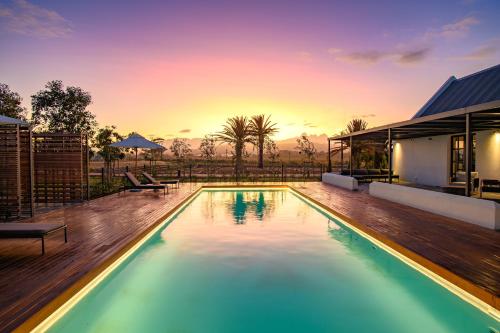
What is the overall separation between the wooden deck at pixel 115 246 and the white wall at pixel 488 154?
4.37 meters

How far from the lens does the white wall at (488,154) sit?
434 inches

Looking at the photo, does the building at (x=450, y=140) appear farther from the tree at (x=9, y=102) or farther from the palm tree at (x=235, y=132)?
the tree at (x=9, y=102)

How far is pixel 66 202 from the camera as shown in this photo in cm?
1038

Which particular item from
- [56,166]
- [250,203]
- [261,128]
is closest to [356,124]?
[261,128]

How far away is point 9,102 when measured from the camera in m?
16.6

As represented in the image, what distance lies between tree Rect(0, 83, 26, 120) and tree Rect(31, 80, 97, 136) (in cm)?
67

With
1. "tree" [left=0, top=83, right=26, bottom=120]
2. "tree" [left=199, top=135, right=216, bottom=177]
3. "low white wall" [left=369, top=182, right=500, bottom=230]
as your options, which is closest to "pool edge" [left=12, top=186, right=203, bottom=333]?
"low white wall" [left=369, top=182, right=500, bottom=230]

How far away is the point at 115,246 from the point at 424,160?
13.9 m

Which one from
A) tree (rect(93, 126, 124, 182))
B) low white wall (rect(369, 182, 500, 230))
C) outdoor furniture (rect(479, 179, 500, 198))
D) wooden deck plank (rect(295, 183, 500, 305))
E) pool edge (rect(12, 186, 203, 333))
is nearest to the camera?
pool edge (rect(12, 186, 203, 333))

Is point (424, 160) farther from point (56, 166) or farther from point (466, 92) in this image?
point (56, 166)

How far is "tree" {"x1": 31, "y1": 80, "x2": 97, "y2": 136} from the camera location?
1786 cm

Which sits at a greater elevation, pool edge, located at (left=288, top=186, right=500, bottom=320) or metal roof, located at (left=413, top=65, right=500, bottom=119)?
metal roof, located at (left=413, top=65, right=500, bottom=119)

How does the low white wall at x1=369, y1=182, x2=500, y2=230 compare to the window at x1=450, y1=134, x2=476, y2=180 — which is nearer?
the low white wall at x1=369, y1=182, x2=500, y2=230

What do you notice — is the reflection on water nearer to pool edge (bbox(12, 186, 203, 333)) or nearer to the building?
pool edge (bbox(12, 186, 203, 333))
